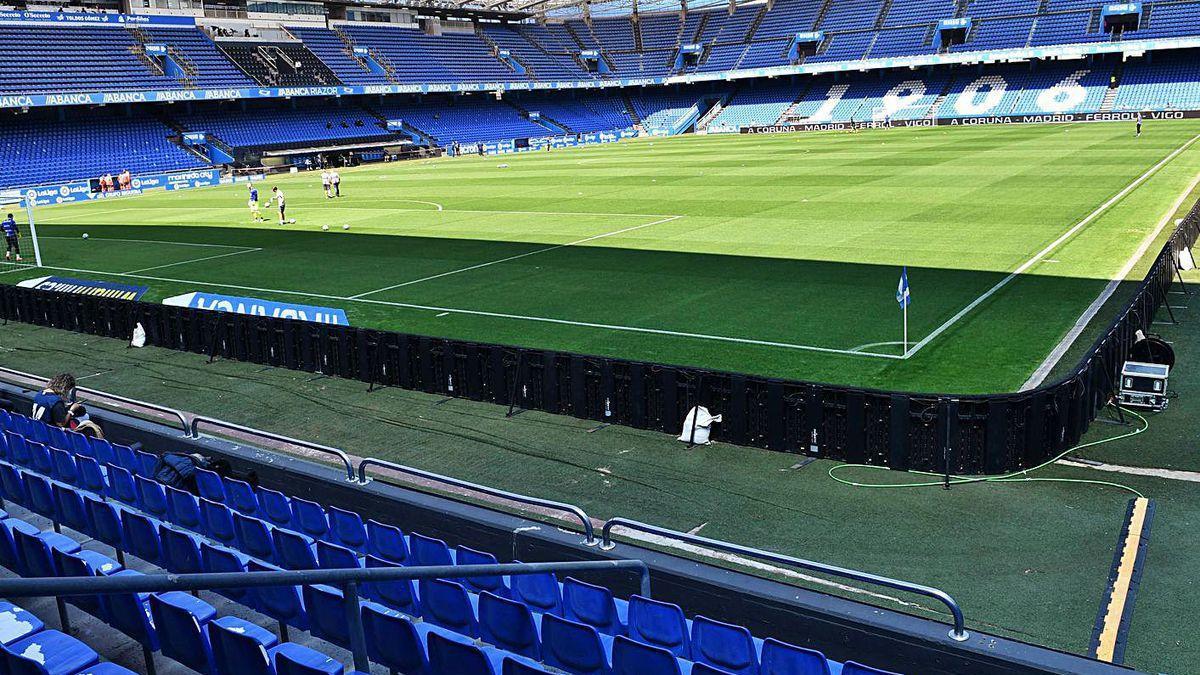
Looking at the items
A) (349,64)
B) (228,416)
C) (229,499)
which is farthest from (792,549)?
(349,64)

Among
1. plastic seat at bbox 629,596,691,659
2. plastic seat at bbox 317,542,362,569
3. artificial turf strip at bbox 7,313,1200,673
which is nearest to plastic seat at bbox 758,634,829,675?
plastic seat at bbox 629,596,691,659

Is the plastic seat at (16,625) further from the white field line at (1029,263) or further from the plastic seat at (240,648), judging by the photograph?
the white field line at (1029,263)

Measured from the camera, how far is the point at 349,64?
8888cm

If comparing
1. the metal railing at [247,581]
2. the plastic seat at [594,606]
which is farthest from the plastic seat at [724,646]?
the metal railing at [247,581]

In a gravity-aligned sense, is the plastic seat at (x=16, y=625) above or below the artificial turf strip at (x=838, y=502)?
above

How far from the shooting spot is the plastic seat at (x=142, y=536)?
8750 mm

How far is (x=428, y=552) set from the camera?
845 cm

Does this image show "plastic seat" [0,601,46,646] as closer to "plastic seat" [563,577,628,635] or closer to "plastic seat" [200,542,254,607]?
"plastic seat" [200,542,254,607]

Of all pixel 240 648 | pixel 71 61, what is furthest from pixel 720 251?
pixel 71 61

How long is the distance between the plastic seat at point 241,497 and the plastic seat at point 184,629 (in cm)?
305

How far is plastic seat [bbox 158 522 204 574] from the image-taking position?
26.8ft

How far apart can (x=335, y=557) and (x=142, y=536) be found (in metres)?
2.13

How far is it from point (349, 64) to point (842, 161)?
50.8m

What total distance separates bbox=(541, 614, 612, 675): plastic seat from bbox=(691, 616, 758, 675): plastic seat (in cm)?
68
